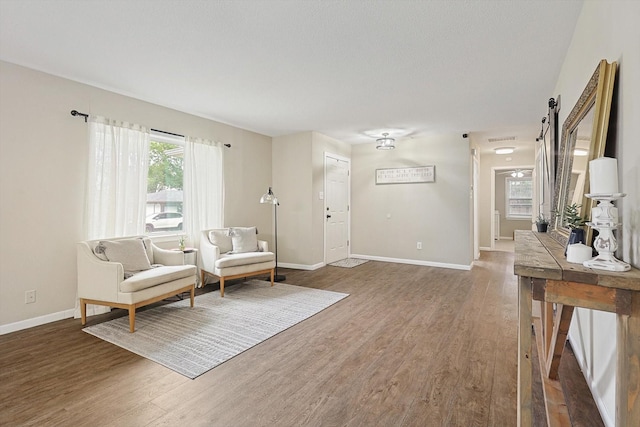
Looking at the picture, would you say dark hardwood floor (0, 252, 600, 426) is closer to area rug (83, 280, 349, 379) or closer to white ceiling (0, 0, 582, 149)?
area rug (83, 280, 349, 379)

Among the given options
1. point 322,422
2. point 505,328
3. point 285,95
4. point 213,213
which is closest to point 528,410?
point 322,422

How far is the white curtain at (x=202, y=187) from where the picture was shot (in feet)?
14.6

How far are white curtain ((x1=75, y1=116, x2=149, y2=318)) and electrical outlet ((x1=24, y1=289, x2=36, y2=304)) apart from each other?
1.19ft

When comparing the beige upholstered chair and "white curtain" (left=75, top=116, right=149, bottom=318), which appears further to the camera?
the beige upholstered chair

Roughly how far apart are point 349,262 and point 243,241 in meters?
2.44

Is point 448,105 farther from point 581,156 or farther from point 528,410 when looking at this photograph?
point 528,410

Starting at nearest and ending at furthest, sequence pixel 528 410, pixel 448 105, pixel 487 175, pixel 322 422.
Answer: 1. pixel 528 410
2. pixel 322 422
3. pixel 448 105
4. pixel 487 175

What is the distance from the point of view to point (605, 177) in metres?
1.20

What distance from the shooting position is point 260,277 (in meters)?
5.03

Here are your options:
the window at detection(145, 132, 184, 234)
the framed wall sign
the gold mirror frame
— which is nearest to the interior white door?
the framed wall sign

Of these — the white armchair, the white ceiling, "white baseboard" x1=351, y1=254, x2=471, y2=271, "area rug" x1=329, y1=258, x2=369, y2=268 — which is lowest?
"area rug" x1=329, y1=258, x2=369, y2=268

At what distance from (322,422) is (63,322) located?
2.94 meters

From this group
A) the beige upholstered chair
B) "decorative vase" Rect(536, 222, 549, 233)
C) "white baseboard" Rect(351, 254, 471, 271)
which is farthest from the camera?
"white baseboard" Rect(351, 254, 471, 271)

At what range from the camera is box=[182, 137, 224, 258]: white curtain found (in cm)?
446
